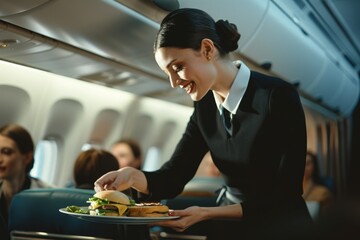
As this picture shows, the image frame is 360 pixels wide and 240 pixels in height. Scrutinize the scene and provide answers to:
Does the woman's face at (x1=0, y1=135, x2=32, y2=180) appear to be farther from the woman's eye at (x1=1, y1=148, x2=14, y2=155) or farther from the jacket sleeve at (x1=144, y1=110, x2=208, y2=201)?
the jacket sleeve at (x1=144, y1=110, x2=208, y2=201)

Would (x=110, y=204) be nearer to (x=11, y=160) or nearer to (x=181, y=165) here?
(x=181, y=165)

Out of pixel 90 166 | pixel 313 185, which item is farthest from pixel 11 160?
pixel 313 185

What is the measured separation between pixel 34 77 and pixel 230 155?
2.79 m

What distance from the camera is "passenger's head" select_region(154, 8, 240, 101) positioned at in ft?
5.77

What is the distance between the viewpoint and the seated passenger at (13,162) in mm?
3228

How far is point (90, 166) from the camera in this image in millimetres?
2924

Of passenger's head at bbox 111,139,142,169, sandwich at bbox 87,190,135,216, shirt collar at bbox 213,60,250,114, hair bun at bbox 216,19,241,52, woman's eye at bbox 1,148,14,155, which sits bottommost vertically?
passenger's head at bbox 111,139,142,169

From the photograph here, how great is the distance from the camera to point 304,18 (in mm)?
3801

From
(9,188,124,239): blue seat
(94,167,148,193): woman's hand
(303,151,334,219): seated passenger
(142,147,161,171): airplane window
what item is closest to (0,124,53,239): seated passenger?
(9,188,124,239): blue seat

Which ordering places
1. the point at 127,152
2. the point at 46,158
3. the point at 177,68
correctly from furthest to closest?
the point at 127,152
the point at 46,158
the point at 177,68

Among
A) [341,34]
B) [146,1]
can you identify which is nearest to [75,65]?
[146,1]

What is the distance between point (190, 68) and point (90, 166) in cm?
131

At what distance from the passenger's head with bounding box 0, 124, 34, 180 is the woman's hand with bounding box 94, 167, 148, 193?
5.51 ft

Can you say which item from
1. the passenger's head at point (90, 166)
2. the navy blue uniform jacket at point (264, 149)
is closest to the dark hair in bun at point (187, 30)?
the navy blue uniform jacket at point (264, 149)
